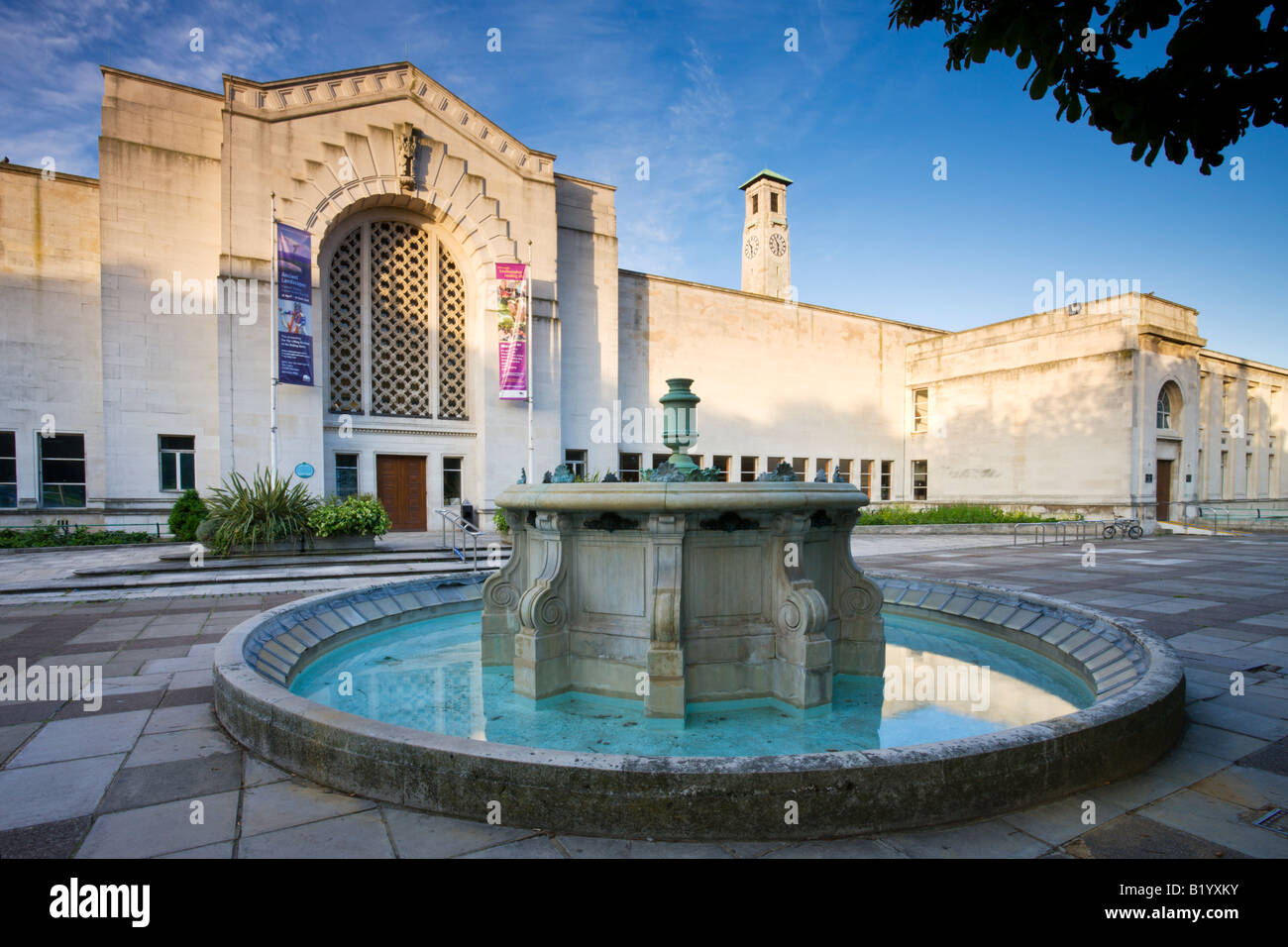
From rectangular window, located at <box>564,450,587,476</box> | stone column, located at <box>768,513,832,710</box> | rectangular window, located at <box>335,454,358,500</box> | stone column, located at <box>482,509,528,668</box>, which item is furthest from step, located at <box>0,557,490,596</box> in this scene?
rectangular window, located at <box>564,450,587,476</box>

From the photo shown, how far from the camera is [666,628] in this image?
4918 millimetres

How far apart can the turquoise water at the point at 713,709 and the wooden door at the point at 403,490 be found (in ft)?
56.4

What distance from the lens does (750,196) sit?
58094 millimetres

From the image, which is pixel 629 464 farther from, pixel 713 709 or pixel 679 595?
pixel 679 595

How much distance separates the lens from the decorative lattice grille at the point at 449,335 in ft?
79.5

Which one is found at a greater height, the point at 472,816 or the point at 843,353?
the point at 843,353

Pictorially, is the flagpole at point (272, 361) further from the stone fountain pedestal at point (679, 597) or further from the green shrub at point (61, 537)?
the stone fountain pedestal at point (679, 597)

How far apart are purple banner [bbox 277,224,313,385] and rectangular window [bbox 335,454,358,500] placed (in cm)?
297

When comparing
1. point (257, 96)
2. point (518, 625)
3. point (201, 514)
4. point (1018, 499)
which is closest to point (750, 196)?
point (1018, 499)

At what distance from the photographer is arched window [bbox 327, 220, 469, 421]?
2256 centimetres

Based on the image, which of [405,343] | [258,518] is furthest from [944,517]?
[258,518]

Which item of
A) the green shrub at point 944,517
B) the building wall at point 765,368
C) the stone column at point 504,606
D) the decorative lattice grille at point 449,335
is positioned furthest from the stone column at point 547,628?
the green shrub at point 944,517
